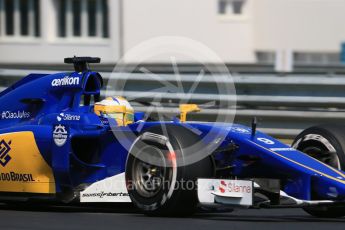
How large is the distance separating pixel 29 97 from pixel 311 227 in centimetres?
312

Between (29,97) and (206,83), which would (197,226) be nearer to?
(29,97)

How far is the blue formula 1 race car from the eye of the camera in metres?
7.62

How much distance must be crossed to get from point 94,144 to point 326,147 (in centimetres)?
205

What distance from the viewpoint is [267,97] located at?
12188mm

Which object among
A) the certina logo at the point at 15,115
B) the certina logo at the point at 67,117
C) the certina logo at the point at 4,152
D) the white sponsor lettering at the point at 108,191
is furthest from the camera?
the certina logo at the point at 15,115

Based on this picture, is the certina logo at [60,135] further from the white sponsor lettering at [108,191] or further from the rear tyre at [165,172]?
the rear tyre at [165,172]

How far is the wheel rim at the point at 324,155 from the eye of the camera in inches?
328

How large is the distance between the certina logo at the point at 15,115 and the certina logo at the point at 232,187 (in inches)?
93.4

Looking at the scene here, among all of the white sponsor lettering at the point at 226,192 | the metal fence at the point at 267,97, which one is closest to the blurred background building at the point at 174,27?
the metal fence at the point at 267,97

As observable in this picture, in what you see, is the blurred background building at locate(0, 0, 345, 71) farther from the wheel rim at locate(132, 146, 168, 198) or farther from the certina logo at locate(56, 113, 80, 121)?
the wheel rim at locate(132, 146, 168, 198)

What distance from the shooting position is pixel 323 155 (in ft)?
27.8

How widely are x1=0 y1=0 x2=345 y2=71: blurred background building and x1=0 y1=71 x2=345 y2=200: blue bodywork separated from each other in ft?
66.6

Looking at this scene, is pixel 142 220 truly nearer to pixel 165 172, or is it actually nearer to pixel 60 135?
pixel 165 172

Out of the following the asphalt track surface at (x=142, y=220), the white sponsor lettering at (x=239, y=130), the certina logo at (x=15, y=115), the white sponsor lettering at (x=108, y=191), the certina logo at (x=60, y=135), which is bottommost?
the asphalt track surface at (x=142, y=220)
